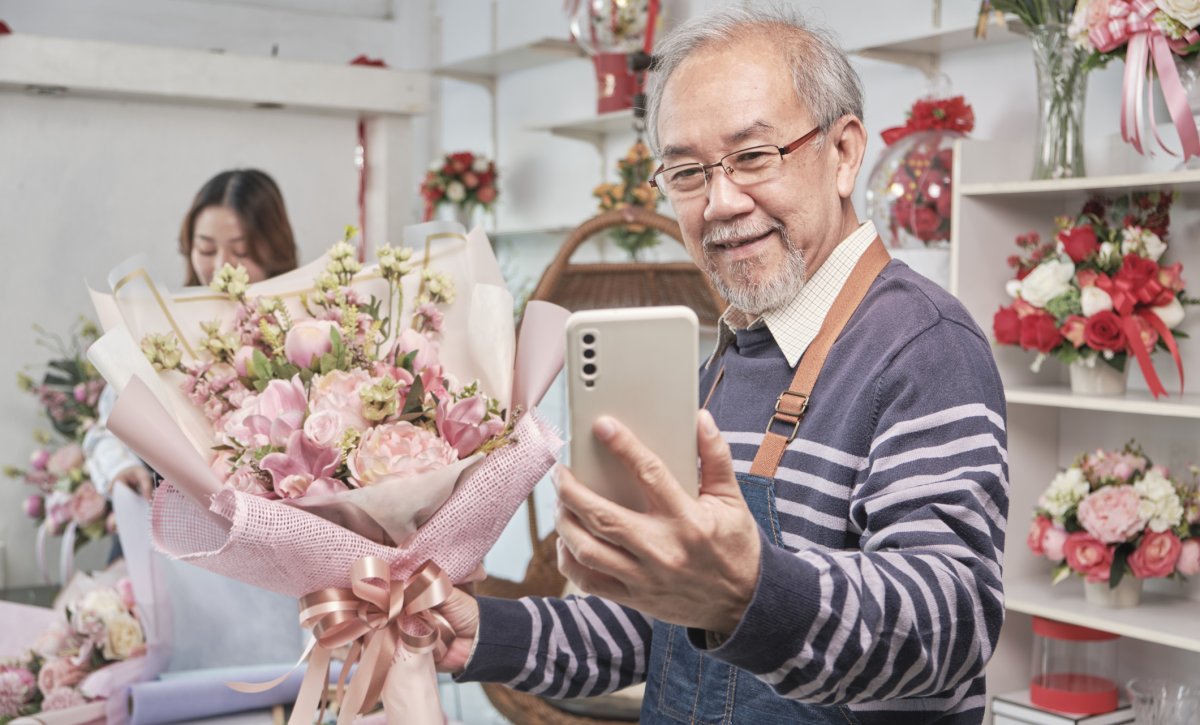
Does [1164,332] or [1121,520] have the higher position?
[1164,332]

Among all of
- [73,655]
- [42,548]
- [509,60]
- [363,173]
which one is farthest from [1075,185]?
[42,548]

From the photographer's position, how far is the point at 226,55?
3.86 meters

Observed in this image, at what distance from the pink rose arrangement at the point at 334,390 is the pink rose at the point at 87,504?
8.59 feet

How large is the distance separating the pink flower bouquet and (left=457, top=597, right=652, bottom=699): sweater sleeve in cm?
8

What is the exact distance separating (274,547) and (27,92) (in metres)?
3.12

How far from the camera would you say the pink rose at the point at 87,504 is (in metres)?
3.61

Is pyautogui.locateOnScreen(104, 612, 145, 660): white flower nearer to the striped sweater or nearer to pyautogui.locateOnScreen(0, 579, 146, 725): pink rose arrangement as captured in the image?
pyautogui.locateOnScreen(0, 579, 146, 725): pink rose arrangement

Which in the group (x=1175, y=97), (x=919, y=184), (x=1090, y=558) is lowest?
(x=1090, y=558)

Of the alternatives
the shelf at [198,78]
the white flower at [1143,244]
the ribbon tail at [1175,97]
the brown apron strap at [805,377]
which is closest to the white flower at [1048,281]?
the white flower at [1143,244]

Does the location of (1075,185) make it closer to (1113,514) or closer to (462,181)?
(1113,514)

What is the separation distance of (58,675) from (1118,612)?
6.10 feet

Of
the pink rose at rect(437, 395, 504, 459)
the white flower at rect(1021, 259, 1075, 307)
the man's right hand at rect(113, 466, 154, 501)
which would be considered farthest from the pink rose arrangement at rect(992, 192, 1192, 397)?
the man's right hand at rect(113, 466, 154, 501)

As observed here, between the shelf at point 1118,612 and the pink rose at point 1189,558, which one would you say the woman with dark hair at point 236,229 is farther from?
the pink rose at point 1189,558

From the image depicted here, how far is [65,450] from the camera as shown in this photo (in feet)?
12.1
